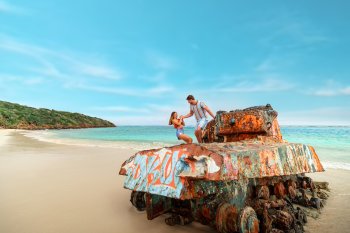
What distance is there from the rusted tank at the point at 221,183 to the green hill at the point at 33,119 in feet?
185

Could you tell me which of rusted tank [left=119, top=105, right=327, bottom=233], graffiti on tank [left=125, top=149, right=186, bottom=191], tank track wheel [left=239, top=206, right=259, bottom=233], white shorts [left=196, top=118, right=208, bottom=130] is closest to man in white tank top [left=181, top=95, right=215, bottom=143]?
white shorts [left=196, top=118, right=208, bottom=130]

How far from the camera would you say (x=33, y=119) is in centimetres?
6575

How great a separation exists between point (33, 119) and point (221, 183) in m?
70.3

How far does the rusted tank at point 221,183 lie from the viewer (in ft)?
10.9

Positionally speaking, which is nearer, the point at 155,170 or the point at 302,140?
→ the point at 155,170

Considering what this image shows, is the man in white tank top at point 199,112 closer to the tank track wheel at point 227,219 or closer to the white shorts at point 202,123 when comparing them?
the white shorts at point 202,123

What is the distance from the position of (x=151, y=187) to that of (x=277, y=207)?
192 centimetres

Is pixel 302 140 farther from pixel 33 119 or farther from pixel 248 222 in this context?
pixel 33 119

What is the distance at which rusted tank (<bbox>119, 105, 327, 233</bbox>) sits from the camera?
10.9 ft

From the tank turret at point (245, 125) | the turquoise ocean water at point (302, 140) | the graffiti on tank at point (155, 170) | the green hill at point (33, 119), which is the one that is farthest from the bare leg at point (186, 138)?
the green hill at point (33, 119)

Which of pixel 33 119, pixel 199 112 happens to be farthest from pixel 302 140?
pixel 33 119

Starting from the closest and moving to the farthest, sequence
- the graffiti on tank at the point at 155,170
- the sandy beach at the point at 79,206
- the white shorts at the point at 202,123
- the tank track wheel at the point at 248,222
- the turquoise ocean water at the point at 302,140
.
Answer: the tank track wheel at the point at 248,222
the graffiti on tank at the point at 155,170
the sandy beach at the point at 79,206
the white shorts at the point at 202,123
the turquoise ocean water at the point at 302,140

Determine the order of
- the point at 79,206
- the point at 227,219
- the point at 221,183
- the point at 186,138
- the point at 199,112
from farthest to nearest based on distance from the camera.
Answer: the point at 199,112
the point at 186,138
the point at 79,206
the point at 221,183
the point at 227,219

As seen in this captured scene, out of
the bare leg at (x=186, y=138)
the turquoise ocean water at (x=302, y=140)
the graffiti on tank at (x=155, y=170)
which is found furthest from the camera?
the turquoise ocean water at (x=302, y=140)
